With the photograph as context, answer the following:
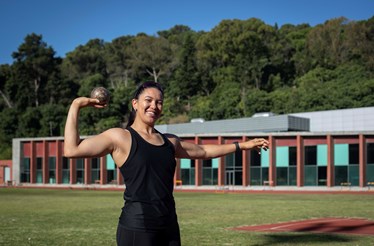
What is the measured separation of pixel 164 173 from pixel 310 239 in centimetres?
1155

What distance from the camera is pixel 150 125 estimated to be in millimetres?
5652

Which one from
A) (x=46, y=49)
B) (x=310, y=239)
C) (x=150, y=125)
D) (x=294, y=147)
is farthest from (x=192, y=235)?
(x=46, y=49)

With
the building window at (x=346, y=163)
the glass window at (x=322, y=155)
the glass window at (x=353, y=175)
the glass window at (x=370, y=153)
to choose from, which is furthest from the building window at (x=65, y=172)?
the glass window at (x=370, y=153)

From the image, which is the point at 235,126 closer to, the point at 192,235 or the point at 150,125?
the point at 192,235

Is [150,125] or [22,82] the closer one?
[150,125]

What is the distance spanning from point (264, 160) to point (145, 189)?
63569mm

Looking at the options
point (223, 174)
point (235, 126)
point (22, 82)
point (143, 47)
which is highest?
point (143, 47)

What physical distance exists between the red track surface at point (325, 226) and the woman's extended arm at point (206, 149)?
1207 cm

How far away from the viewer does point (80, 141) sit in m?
5.31

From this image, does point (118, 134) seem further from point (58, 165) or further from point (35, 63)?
point (35, 63)

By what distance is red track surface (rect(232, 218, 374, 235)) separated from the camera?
1852cm

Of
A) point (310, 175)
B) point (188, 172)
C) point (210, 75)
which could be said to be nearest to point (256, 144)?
point (310, 175)

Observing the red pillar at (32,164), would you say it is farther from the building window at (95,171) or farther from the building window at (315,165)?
the building window at (315,165)

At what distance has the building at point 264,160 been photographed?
212 ft
